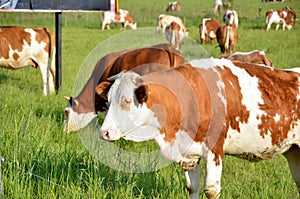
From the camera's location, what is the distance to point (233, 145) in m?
4.41

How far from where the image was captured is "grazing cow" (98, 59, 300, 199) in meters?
4.05

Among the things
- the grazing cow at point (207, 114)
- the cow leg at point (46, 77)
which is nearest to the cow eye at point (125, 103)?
the grazing cow at point (207, 114)

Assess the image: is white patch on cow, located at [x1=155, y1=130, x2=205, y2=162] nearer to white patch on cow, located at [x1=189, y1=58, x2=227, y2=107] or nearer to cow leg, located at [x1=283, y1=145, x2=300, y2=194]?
white patch on cow, located at [x1=189, y1=58, x2=227, y2=107]

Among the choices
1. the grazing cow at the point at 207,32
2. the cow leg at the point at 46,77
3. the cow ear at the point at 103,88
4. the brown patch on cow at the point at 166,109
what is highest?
the cow ear at the point at 103,88

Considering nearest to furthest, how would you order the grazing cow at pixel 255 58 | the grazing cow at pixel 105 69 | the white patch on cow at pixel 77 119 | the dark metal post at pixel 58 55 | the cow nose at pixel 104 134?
the cow nose at pixel 104 134, the white patch on cow at pixel 77 119, the grazing cow at pixel 105 69, the grazing cow at pixel 255 58, the dark metal post at pixel 58 55

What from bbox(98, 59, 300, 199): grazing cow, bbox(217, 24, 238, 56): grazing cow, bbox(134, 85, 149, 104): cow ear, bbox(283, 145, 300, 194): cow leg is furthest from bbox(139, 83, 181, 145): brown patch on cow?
bbox(217, 24, 238, 56): grazing cow

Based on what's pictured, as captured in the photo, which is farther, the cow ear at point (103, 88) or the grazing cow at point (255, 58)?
the grazing cow at point (255, 58)

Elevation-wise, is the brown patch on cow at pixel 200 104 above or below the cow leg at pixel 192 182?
above

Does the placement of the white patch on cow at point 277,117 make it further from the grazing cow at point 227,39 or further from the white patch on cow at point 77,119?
the grazing cow at point 227,39

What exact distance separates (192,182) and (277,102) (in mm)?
910

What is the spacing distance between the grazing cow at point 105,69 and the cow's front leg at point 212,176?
3691 mm

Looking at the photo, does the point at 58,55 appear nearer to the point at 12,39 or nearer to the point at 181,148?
the point at 12,39

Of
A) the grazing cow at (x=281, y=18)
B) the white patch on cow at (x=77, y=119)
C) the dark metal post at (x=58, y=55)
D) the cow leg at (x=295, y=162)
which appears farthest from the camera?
the grazing cow at (x=281, y=18)

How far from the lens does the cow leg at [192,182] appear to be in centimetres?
452
